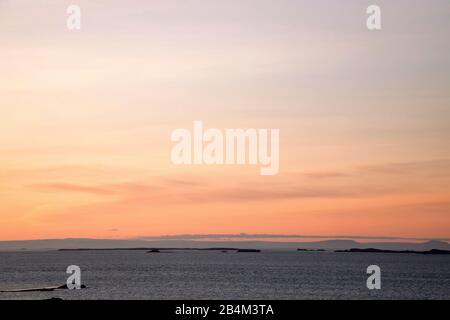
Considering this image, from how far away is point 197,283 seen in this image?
414 feet

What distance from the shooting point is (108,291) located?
10550cm
